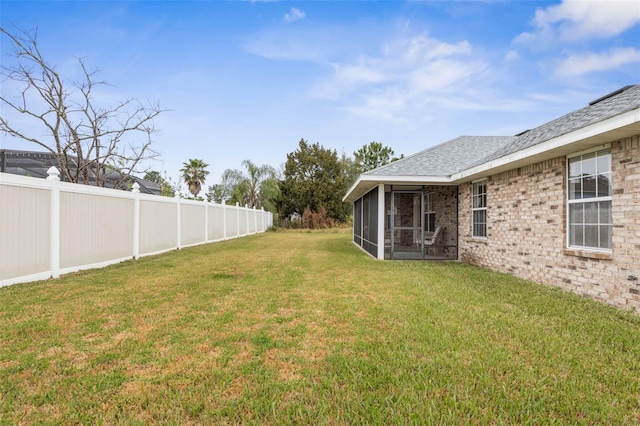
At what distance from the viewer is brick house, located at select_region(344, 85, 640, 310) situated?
4.44 meters

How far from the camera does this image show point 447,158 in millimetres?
10836

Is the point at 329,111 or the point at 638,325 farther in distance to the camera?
the point at 329,111

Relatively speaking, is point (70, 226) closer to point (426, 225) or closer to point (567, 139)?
point (567, 139)

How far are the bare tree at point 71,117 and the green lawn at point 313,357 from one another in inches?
322

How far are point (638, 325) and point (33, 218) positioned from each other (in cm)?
930

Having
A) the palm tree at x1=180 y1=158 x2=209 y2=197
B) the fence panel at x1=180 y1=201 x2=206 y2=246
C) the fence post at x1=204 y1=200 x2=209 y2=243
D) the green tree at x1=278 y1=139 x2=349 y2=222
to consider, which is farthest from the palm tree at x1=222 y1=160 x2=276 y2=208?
the fence panel at x1=180 y1=201 x2=206 y2=246

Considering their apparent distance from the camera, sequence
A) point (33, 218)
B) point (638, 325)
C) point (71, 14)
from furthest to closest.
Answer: point (71, 14) → point (33, 218) → point (638, 325)

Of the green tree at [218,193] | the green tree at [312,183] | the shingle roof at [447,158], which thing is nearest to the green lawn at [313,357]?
the shingle roof at [447,158]

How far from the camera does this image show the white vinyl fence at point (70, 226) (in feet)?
17.9

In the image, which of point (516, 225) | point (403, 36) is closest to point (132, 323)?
point (516, 225)

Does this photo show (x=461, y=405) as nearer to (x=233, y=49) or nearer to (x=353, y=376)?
(x=353, y=376)

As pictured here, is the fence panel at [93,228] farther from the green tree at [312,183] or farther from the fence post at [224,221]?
the green tree at [312,183]

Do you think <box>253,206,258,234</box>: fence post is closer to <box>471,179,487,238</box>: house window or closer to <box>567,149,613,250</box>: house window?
<box>471,179,487,238</box>: house window

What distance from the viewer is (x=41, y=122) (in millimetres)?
10906
